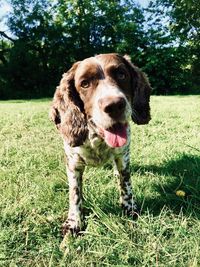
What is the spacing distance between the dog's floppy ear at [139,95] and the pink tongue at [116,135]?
0.55 metres

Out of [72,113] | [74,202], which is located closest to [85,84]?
[72,113]

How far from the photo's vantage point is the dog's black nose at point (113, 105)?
2.65 metres

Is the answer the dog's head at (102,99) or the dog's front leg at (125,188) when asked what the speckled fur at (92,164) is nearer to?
the dog's front leg at (125,188)

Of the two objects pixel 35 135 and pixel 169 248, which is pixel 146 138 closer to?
pixel 35 135

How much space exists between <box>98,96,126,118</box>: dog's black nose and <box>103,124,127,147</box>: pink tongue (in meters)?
0.13

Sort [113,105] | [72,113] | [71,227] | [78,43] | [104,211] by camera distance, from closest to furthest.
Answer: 1. [113,105]
2. [71,227]
3. [72,113]
4. [104,211]
5. [78,43]

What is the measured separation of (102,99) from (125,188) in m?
1.10

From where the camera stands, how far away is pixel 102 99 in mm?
2703

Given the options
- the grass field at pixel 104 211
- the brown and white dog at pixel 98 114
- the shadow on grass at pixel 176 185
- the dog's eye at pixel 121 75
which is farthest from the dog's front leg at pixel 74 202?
the dog's eye at pixel 121 75

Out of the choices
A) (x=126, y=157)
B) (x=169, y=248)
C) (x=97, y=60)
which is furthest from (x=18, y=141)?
(x=169, y=248)

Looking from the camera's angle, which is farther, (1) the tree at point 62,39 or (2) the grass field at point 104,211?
(1) the tree at point 62,39

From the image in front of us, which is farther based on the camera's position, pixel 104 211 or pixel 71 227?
pixel 104 211

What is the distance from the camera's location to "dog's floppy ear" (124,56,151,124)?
11.1ft

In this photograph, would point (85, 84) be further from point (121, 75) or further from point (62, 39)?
point (62, 39)
